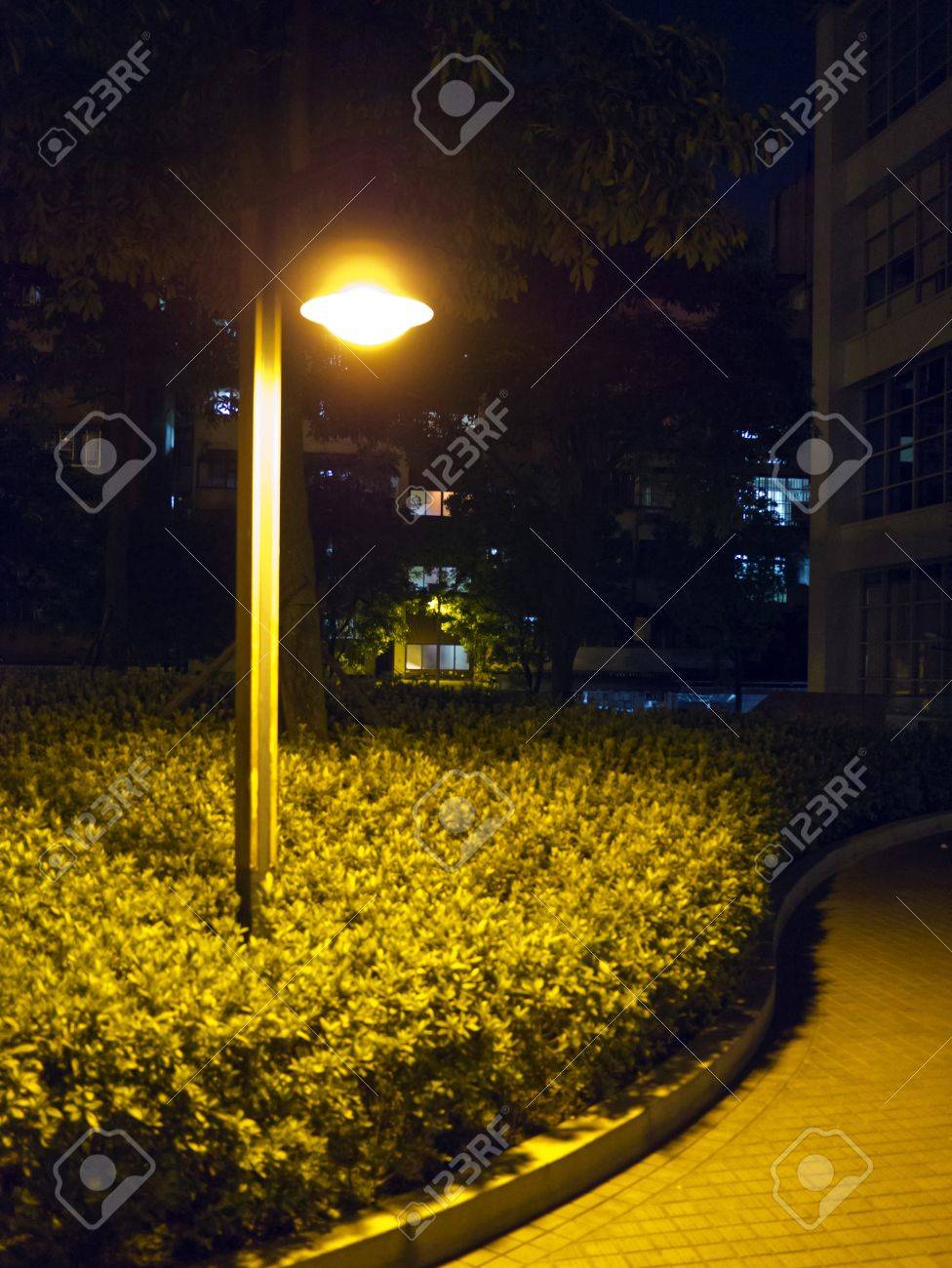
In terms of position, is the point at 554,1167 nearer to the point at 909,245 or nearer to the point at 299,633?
the point at 299,633

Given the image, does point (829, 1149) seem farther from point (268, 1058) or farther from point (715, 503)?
point (715, 503)

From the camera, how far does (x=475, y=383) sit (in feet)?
65.4

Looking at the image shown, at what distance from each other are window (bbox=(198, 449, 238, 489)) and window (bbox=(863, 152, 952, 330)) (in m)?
35.9

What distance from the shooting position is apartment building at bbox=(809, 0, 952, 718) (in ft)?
90.4

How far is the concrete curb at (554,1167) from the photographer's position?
403 cm

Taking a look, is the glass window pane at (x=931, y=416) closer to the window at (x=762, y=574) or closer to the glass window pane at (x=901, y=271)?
the glass window pane at (x=901, y=271)

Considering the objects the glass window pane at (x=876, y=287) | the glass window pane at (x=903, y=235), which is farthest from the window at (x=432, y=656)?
the glass window pane at (x=903, y=235)

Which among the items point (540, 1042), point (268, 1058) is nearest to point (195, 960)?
point (268, 1058)

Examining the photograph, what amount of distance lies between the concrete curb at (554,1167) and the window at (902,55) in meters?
26.1

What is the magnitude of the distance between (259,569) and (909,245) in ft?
90.4

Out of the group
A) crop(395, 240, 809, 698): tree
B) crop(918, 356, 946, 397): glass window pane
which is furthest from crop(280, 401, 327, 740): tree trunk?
crop(918, 356, 946, 397): glass window pane

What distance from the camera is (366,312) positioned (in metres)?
5.67

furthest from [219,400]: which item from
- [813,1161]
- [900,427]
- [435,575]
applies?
[435,575]

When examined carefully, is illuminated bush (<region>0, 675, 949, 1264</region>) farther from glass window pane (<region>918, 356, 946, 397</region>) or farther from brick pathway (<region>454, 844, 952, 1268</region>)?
glass window pane (<region>918, 356, 946, 397</region>)
